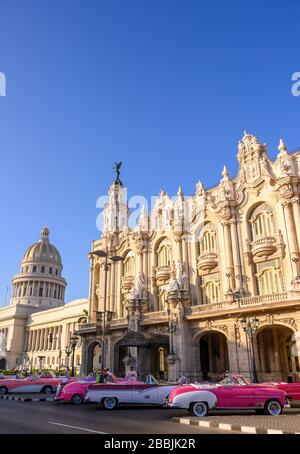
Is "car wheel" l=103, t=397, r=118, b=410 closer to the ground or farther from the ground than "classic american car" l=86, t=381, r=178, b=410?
closer to the ground

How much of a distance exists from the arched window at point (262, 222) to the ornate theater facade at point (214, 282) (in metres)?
0.10

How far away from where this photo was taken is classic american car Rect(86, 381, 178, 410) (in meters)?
16.5

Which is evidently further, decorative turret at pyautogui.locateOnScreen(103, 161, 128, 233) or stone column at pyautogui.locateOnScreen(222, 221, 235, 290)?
decorative turret at pyautogui.locateOnScreen(103, 161, 128, 233)

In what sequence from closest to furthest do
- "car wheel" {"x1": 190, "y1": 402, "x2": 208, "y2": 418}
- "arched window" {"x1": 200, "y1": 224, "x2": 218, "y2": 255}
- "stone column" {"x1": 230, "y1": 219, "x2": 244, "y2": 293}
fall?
"car wheel" {"x1": 190, "y1": 402, "x2": 208, "y2": 418} < "stone column" {"x1": 230, "y1": 219, "x2": 244, "y2": 293} < "arched window" {"x1": 200, "y1": 224, "x2": 218, "y2": 255}

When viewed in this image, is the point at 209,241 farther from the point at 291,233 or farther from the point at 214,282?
the point at 291,233

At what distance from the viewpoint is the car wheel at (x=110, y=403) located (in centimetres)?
1645

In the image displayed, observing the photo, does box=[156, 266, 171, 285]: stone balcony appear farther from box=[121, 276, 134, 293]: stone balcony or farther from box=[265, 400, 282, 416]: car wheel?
box=[265, 400, 282, 416]: car wheel

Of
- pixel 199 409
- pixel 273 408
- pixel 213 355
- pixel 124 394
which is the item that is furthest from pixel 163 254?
pixel 199 409

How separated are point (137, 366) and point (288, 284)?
51.8ft

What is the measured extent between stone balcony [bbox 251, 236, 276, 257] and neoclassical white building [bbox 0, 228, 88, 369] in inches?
1576

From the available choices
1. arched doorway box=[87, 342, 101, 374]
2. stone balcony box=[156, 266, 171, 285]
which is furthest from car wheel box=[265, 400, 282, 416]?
arched doorway box=[87, 342, 101, 374]

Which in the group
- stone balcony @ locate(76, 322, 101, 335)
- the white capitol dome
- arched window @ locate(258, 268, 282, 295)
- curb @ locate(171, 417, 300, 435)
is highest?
the white capitol dome

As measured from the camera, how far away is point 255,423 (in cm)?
1186

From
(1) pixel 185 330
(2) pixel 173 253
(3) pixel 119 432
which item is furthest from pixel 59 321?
(3) pixel 119 432
